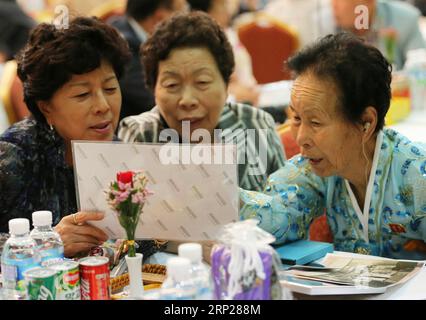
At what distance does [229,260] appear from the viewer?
1.18 meters

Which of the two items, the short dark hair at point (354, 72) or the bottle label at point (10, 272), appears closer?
the bottle label at point (10, 272)

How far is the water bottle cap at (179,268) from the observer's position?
1.12 m

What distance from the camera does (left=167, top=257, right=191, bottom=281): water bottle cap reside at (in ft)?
3.69

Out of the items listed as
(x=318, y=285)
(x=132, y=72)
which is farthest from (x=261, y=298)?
(x=132, y=72)

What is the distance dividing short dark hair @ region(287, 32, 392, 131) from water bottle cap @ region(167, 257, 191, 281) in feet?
2.42

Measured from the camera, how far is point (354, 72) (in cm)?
166

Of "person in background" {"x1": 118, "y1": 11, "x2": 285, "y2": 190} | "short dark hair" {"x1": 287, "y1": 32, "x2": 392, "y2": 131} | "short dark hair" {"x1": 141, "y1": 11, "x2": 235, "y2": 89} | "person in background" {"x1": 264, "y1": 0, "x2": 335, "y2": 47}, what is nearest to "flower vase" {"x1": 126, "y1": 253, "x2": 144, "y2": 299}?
"short dark hair" {"x1": 287, "y1": 32, "x2": 392, "y2": 131}

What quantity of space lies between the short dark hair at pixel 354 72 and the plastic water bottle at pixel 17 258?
83 centimetres

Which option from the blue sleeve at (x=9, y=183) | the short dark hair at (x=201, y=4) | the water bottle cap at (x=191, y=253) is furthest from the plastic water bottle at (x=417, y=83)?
the water bottle cap at (x=191, y=253)

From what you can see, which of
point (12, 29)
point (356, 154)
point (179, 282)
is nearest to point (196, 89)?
point (356, 154)

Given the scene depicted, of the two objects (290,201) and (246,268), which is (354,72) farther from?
(246,268)

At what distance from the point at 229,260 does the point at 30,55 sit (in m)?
1.01

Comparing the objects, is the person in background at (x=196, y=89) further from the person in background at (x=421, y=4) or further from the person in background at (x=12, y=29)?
the person in background at (x=421, y=4)

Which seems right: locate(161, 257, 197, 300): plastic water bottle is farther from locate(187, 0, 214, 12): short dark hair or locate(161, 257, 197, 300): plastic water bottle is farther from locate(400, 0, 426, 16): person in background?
locate(400, 0, 426, 16): person in background
